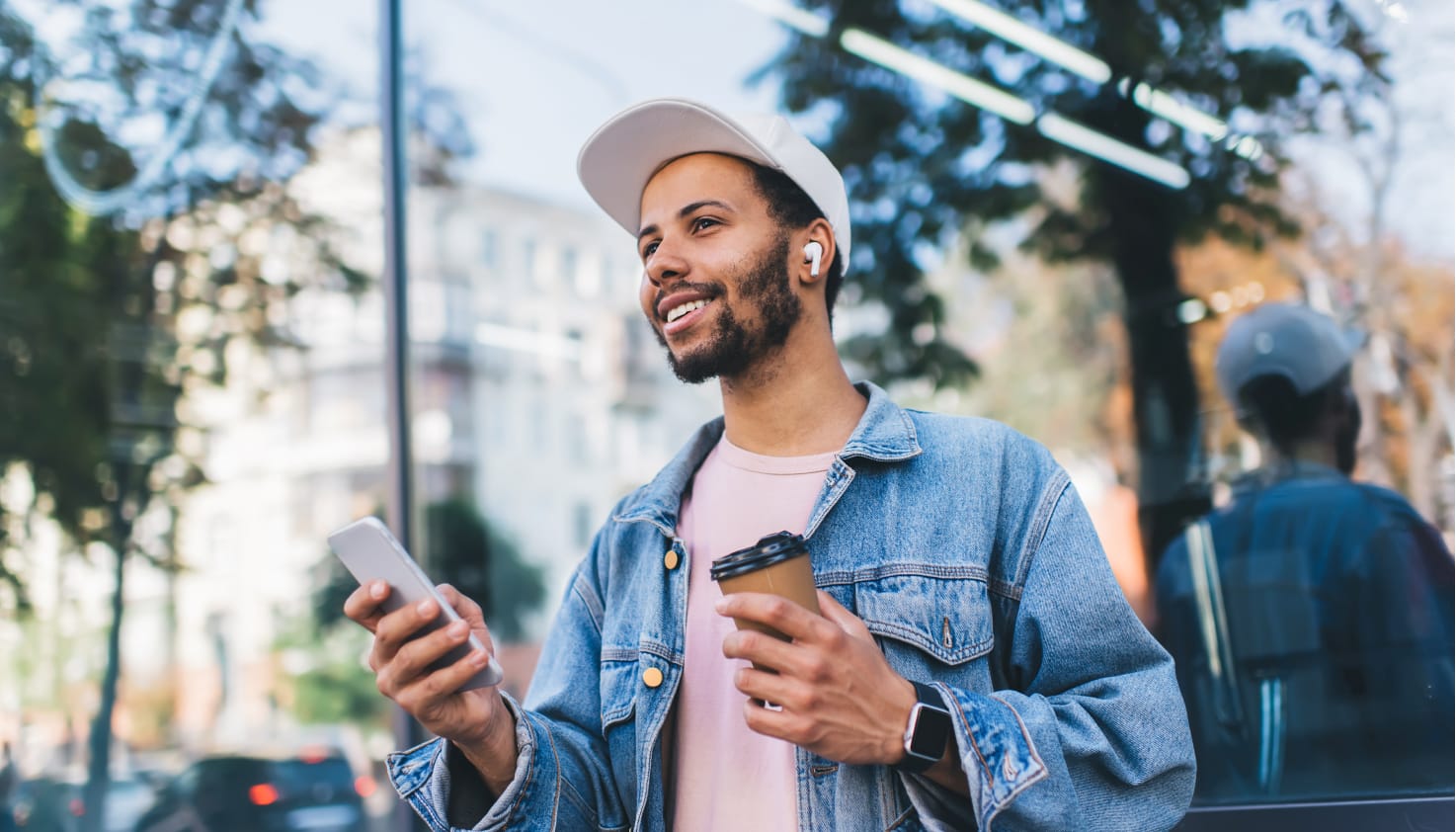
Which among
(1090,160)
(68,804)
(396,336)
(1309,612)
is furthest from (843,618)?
(68,804)

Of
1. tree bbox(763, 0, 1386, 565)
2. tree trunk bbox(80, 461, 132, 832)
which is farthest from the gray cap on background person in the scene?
tree trunk bbox(80, 461, 132, 832)

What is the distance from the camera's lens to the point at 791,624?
1154mm

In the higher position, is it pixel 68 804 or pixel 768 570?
pixel 768 570

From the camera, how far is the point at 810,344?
5.56 feet

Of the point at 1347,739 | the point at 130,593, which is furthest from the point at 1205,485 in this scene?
the point at 130,593

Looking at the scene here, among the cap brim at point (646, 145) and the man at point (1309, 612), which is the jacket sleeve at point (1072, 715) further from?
the man at point (1309, 612)

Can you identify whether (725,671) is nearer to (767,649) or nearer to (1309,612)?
(767,649)

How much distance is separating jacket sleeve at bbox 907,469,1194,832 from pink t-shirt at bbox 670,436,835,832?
232 millimetres

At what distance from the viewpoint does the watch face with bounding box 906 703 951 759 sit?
4.05 feet

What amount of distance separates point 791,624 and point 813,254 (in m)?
0.73

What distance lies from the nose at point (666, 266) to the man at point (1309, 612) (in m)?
1.56

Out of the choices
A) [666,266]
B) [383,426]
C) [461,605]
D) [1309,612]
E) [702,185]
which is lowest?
[1309,612]

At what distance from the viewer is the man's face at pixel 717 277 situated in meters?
1.62

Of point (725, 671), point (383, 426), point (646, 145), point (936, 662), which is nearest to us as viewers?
point (936, 662)
